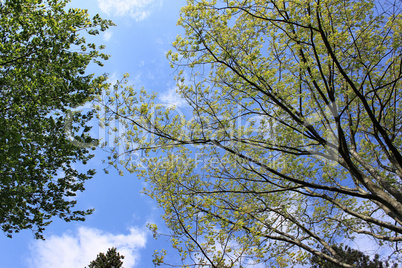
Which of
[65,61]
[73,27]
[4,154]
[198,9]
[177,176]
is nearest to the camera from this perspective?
[4,154]

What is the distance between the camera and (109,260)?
40.8ft

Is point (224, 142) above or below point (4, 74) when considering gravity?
below

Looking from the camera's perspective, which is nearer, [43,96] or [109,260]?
[43,96]

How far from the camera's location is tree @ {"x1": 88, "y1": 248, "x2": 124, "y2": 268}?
39.7 ft

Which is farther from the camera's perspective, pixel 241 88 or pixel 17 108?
pixel 17 108

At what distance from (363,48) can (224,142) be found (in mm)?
3929

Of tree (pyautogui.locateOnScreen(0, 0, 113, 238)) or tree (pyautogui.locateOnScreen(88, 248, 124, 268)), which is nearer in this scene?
tree (pyautogui.locateOnScreen(0, 0, 113, 238))

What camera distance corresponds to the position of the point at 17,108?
5.36m

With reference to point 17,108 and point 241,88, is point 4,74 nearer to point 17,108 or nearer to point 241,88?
point 17,108

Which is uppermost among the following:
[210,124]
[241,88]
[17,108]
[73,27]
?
[73,27]

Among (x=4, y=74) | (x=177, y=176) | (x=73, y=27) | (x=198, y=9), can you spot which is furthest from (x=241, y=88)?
(x=4, y=74)

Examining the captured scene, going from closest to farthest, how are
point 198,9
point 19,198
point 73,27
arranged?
1. point 198,9
2. point 19,198
3. point 73,27

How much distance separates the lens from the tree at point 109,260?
476 inches

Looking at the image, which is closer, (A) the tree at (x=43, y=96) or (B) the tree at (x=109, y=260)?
(A) the tree at (x=43, y=96)
